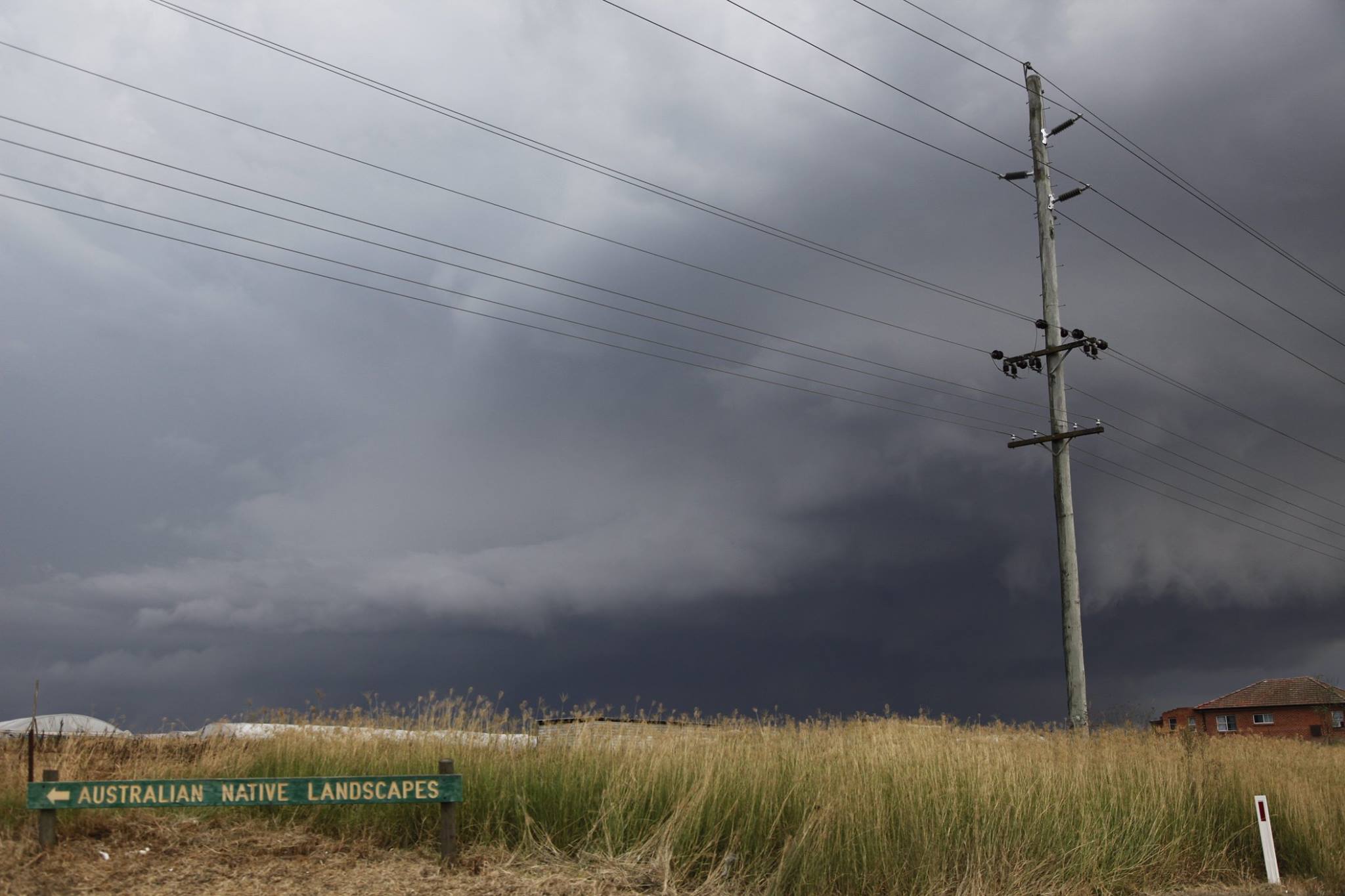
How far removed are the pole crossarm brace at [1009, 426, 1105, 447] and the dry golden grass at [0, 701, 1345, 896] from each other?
7376mm

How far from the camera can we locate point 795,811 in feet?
37.0

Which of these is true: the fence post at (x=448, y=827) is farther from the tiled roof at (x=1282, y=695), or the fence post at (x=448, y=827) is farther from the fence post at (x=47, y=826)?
the tiled roof at (x=1282, y=695)

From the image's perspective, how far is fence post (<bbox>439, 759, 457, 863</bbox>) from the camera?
10289 millimetres

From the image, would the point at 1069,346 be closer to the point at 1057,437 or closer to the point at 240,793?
the point at 1057,437

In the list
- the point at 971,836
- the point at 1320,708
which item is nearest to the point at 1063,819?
the point at 971,836

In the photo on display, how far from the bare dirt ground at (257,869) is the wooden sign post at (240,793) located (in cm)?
36

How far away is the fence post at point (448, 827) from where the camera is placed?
10289 mm

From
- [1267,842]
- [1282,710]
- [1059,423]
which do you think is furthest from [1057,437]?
[1282,710]

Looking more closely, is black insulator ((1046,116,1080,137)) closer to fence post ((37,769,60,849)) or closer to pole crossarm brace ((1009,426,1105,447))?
pole crossarm brace ((1009,426,1105,447))

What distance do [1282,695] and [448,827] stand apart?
85.5 metres

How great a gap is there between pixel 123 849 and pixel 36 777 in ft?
10.7

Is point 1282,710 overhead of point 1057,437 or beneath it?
beneath

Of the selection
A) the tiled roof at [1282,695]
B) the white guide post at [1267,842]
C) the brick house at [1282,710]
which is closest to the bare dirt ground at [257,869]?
the white guide post at [1267,842]

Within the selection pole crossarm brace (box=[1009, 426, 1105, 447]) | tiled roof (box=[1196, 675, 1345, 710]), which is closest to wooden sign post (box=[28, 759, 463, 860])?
pole crossarm brace (box=[1009, 426, 1105, 447])
